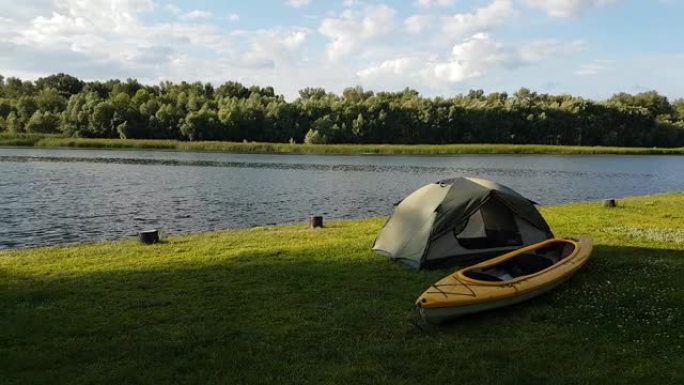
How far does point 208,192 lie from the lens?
34531 millimetres

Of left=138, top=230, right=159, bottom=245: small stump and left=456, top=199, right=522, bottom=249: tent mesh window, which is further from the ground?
left=456, top=199, right=522, bottom=249: tent mesh window

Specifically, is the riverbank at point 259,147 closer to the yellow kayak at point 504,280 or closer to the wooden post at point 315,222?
the wooden post at point 315,222

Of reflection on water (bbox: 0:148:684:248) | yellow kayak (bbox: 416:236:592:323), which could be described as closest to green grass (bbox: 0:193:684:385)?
yellow kayak (bbox: 416:236:592:323)

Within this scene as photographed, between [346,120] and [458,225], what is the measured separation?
99.6 m

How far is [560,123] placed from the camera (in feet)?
372

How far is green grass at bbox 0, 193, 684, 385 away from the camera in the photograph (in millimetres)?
6781

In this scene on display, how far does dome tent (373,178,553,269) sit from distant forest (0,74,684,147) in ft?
284

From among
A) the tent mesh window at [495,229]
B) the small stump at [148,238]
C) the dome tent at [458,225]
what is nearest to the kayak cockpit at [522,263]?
the dome tent at [458,225]

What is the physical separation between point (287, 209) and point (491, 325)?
20.3 m

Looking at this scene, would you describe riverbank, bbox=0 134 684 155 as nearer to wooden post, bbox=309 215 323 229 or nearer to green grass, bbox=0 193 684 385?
wooden post, bbox=309 215 323 229

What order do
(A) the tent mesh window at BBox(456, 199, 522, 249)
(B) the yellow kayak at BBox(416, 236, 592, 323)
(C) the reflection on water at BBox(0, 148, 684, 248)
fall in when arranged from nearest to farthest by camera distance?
(B) the yellow kayak at BBox(416, 236, 592, 323)
(A) the tent mesh window at BBox(456, 199, 522, 249)
(C) the reflection on water at BBox(0, 148, 684, 248)

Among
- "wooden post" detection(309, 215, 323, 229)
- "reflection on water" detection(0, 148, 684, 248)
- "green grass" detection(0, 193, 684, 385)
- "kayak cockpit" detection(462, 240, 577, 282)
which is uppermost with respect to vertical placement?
"kayak cockpit" detection(462, 240, 577, 282)

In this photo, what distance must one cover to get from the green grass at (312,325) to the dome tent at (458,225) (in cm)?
67

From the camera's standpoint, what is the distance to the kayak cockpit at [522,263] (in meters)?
9.95
